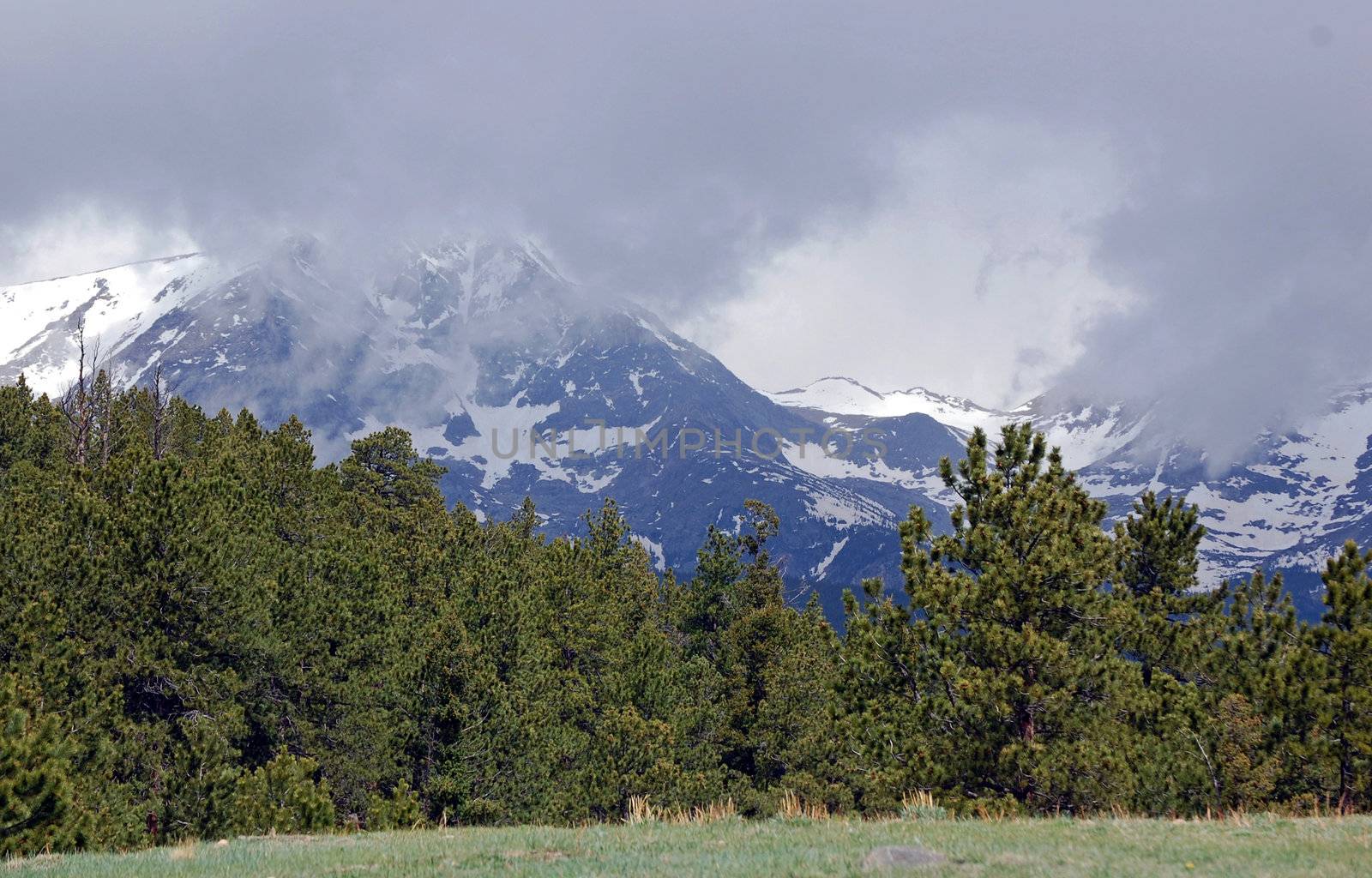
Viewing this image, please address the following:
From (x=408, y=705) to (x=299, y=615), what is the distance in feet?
17.2

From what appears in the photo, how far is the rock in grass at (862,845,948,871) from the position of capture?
1216cm

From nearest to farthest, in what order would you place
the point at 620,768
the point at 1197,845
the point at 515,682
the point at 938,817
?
the point at 1197,845
the point at 938,817
the point at 515,682
the point at 620,768

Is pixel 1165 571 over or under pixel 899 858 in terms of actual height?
over

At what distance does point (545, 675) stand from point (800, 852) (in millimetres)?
Answer: 32672

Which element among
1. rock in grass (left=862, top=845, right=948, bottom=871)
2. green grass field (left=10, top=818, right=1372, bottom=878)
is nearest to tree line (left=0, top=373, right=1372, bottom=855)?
green grass field (left=10, top=818, right=1372, bottom=878)

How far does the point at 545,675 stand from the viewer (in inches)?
1768

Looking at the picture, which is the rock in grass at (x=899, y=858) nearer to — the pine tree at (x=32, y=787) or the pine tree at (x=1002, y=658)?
the pine tree at (x=1002, y=658)

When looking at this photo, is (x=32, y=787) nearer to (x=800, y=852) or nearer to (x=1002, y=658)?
(x=800, y=852)

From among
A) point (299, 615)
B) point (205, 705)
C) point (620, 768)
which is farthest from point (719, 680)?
point (205, 705)

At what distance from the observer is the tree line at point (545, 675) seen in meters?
25.0

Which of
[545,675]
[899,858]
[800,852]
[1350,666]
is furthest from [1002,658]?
[545,675]

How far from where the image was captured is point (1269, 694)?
25.2 m

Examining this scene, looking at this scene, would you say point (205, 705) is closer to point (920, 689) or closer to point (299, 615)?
point (299, 615)

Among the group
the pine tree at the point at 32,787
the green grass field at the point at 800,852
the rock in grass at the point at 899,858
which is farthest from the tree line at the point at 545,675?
the rock in grass at the point at 899,858
